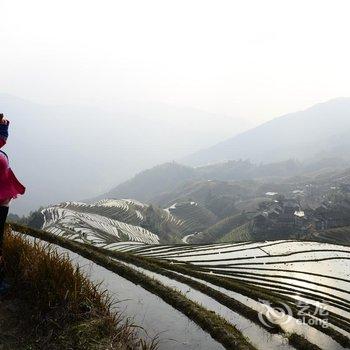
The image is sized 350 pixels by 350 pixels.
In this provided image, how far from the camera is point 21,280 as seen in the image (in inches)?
199

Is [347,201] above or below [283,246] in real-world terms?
below

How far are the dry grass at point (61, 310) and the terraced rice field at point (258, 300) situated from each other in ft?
2.66

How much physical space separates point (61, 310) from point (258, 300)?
4.48 meters

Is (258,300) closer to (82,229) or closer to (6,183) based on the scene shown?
(6,183)

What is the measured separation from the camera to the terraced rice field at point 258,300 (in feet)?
18.2

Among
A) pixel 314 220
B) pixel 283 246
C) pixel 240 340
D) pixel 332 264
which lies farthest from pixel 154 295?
pixel 314 220

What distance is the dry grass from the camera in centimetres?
415

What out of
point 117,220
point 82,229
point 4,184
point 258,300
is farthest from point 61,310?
point 117,220

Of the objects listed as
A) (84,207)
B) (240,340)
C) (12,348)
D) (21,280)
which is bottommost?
(84,207)

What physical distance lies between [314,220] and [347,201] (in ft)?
33.9

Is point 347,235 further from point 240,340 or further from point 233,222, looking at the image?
point 240,340

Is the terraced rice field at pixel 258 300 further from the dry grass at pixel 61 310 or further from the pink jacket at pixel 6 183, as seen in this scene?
A: the pink jacket at pixel 6 183

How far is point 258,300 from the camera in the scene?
7.75 metres

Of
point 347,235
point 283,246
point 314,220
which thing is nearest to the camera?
point 283,246
